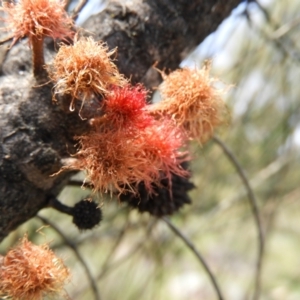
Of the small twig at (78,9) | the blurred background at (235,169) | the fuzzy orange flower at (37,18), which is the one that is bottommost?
the blurred background at (235,169)

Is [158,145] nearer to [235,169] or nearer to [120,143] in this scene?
[120,143]

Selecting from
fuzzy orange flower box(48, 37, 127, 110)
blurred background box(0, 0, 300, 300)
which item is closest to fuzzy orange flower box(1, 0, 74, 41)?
fuzzy orange flower box(48, 37, 127, 110)

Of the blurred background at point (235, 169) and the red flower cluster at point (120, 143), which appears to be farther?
the blurred background at point (235, 169)

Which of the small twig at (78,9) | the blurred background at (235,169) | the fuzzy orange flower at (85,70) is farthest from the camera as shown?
the blurred background at (235,169)

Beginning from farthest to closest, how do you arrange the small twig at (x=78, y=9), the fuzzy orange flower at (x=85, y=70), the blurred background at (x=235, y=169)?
the blurred background at (x=235, y=169)
the small twig at (x=78, y=9)
the fuzzy orange flower at (x=85, y=70)

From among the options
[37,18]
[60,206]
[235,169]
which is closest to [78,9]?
[37,18]

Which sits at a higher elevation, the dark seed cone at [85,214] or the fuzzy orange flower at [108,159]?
the fuzzy orange flower at [108,159]

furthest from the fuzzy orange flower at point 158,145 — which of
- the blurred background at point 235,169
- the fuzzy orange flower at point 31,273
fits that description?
the blurred background at point 235,169

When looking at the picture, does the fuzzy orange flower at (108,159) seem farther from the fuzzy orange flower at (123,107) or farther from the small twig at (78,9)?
the small twig at (78,9)
